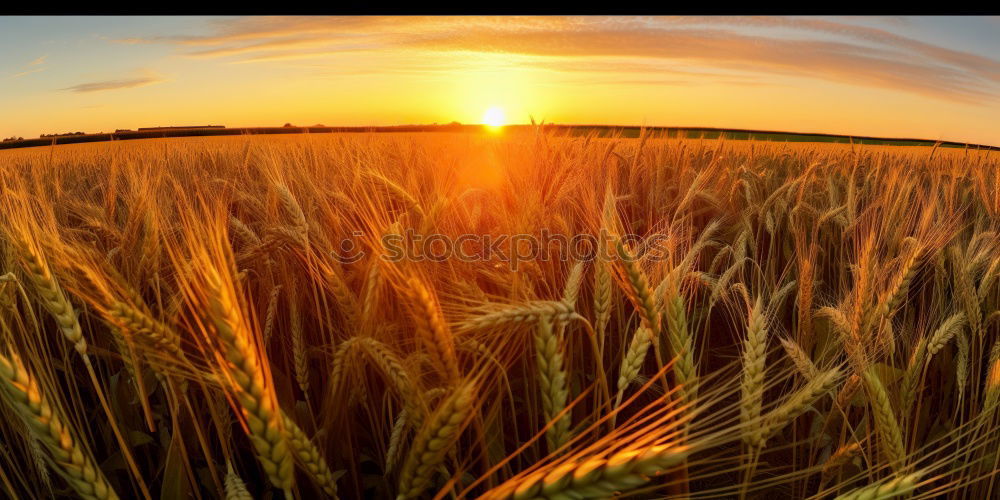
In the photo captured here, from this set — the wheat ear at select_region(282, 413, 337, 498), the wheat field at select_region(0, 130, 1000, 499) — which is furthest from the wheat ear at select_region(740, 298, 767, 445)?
the wheat ear at select_region(282, 413, 337, 498)

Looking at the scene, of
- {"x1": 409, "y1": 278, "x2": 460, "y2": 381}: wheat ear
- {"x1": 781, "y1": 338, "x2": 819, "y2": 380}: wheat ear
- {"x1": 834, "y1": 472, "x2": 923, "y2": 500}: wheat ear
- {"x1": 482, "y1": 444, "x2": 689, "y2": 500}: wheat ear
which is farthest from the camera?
{"x1": 781, "y1": 338, "x2": 819, "y2": 380}: wheat ear

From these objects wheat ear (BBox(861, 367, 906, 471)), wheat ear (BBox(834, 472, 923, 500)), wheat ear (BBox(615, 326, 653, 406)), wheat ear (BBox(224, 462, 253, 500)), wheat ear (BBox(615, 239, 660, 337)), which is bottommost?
wheat ear (BBox(861, 367, 906, 471))

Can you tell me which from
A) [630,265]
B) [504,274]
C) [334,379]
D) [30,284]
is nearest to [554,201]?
[504,274]

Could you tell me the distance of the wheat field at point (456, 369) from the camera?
730 mm

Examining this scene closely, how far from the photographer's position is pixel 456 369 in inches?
33.3

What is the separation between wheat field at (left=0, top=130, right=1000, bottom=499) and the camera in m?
0.73

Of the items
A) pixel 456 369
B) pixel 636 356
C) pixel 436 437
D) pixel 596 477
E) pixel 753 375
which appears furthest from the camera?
pixel 636 356

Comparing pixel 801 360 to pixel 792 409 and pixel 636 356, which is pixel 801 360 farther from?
pixel 636 356

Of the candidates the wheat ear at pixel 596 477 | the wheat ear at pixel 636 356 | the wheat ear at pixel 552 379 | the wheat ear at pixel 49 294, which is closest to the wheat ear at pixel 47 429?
the wheat ear at pixel 49 294

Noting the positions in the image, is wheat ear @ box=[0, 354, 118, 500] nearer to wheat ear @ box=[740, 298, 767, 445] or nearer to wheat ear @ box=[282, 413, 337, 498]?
wheat ear @ box=[282, 413, 337, 498]

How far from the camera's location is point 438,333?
848 mm

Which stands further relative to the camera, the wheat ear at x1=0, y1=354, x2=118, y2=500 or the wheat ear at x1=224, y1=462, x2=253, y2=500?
the wheat ear at x1=224, y1=462, x2=253, y2=500

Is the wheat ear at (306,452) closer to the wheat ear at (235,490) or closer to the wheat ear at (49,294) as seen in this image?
the wheat ear at (235,490)

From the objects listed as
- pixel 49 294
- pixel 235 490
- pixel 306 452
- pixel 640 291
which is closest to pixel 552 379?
pixel 640 291
